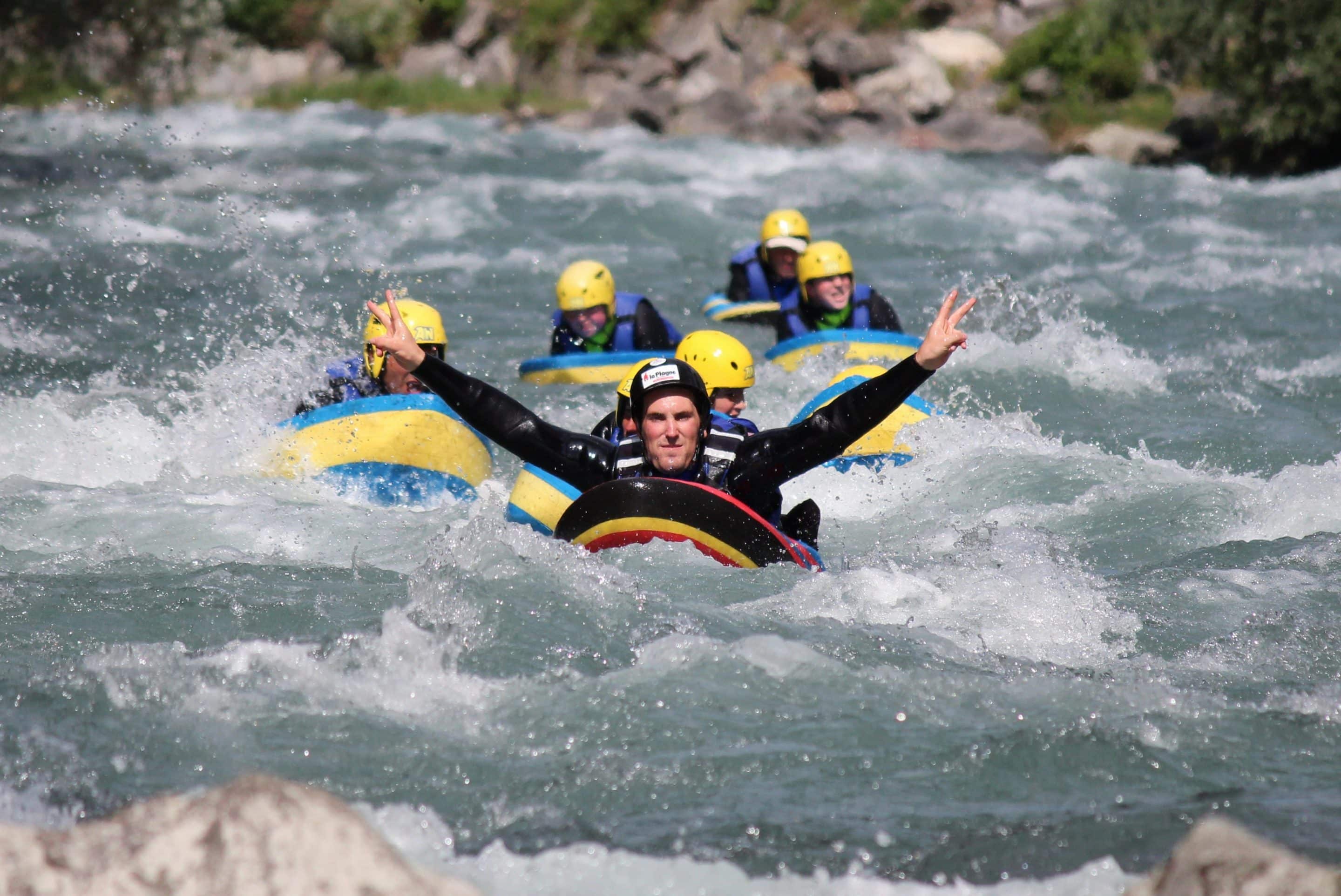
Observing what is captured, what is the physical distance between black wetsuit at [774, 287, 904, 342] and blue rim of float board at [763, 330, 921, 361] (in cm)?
33

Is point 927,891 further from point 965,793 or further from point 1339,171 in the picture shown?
point 1339,171

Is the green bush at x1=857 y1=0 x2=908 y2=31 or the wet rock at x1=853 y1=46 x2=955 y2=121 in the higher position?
the green bush at x1=857 y1=0 x2=908 y2=31

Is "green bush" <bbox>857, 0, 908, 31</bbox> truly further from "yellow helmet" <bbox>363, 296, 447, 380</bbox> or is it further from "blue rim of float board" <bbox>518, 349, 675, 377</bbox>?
"yellow helmet" <bbox>363, 296, 447, 380</bbox>

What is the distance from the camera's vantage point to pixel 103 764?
159 inches

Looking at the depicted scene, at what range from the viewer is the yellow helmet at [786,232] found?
1224cm

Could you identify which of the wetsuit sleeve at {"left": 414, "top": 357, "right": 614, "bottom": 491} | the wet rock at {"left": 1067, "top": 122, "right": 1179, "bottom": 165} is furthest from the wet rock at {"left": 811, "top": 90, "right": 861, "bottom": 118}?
the wetsuit sleeve at {"left": 414, "top": 357, "right": 614, "bottom": 491}

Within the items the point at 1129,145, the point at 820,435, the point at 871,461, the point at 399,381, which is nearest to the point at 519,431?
the point at 820,435

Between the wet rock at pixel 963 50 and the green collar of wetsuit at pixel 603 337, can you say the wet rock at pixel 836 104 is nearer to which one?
the wet rock at pixel 963 50

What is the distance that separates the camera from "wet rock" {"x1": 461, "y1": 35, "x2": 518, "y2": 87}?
31875 millimetres

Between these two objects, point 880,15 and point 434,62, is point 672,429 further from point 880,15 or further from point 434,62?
point 434,62

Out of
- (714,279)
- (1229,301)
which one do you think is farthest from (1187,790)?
(714,279)

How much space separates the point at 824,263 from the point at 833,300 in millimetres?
269

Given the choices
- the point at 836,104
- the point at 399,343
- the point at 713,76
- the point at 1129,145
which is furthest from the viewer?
the point at 713,76

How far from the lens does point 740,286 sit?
12461 mm
